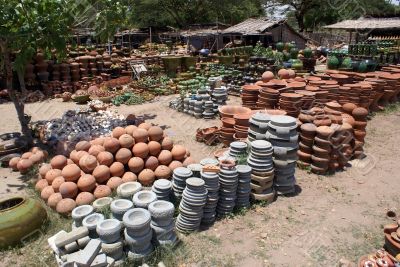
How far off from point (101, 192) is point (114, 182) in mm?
272

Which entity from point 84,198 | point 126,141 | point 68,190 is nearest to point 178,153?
point 126,141

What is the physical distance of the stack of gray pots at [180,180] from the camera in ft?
15.1

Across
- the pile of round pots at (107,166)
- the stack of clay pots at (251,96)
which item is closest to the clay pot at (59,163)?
the pile of round pots at (107,166)

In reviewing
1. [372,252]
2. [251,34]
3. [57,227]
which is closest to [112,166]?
[57,227]

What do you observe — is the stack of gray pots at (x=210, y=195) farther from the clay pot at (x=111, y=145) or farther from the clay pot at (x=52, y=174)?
the clay pot at (x=52, y=174)

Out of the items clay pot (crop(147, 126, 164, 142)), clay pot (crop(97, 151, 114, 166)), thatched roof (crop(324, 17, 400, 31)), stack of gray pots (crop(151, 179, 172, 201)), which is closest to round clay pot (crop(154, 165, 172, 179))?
clay pot (crop(147, 126, 164, 142))

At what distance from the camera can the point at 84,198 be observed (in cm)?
488

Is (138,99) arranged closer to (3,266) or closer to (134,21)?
(3,266)

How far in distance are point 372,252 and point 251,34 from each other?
18.8 metres

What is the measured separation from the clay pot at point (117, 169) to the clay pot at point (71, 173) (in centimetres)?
51

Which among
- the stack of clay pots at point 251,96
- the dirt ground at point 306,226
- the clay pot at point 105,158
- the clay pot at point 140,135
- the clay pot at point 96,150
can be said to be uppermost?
the stack of clay pots at point 251,96

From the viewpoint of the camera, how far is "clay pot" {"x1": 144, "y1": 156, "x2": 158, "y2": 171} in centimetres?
555

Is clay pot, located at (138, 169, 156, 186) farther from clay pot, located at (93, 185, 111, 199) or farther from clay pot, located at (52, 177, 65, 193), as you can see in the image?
clay pot, located at (52, 177, 65, 193)

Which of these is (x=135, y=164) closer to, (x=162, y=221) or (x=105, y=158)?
(x=105, y=158)
